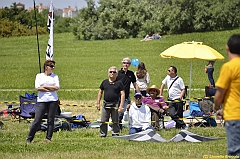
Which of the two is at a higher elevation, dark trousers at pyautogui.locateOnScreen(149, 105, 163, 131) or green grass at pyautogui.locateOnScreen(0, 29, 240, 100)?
dark trousers at pyautogui.locateOnScreen(149, 105, 163, 131)

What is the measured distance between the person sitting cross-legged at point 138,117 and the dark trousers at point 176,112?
137 centimetres

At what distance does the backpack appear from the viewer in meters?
12.9

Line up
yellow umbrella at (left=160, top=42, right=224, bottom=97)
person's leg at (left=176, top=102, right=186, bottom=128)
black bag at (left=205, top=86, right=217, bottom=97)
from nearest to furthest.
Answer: person's leg at (left=176, top=102, right=186, bottom=128)
yellow umbrella at (left=160, top=42, right=224, bottom=97)
black bag at (left=205, top=86, right=217, bottom=97)

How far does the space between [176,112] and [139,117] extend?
1628mm

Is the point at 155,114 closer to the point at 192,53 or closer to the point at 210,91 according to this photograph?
the point at 192,53

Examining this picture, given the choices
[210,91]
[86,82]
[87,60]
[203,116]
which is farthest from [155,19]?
[203,116]

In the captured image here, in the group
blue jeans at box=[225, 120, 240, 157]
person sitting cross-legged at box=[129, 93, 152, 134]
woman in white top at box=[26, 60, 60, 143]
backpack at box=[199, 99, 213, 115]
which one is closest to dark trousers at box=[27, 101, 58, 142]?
woman in white top at box=[26, 60, 60, 143]

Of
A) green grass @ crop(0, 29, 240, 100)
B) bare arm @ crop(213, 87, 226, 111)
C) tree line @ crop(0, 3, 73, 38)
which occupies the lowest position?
green grass @ crop(0, 29, 240, 100)

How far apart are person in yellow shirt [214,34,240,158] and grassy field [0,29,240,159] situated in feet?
6.73

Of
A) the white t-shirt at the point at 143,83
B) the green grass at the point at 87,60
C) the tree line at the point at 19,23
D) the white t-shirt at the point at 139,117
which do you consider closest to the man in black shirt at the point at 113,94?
the white t-shirt at the point at 139,117

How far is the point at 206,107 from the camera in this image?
511 inches

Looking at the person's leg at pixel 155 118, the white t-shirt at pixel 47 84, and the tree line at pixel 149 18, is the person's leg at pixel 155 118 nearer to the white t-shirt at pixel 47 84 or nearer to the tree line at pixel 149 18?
the white t-shirt at pixel 47 84

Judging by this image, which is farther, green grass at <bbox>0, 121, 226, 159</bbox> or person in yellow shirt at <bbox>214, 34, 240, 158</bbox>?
green grass at <bbox>0, 121, 226, 159</bbox>

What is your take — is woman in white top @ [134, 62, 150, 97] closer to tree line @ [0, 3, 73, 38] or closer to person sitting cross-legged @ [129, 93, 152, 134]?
person sitting cross-legged @ [129, 93, 152, 134]
